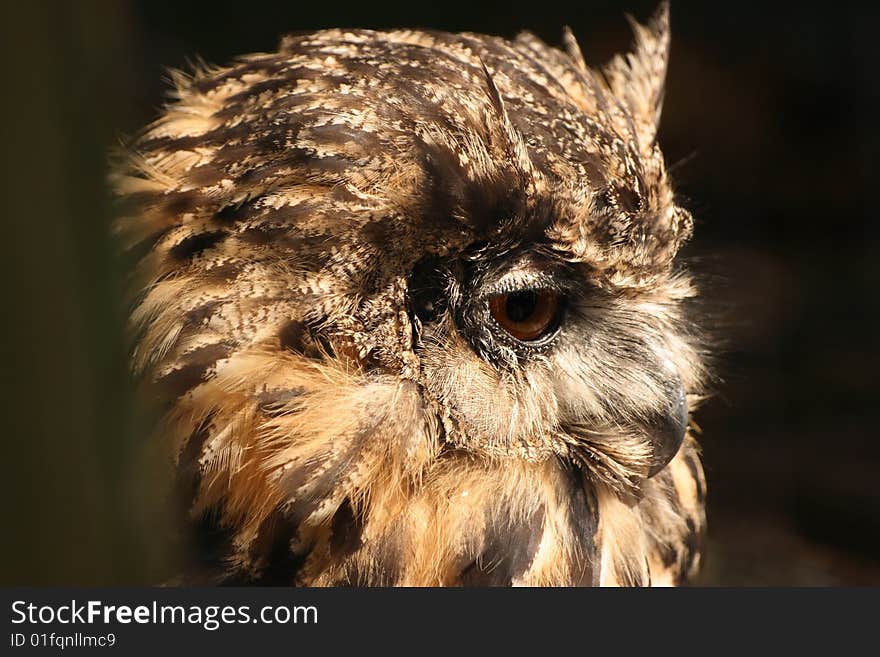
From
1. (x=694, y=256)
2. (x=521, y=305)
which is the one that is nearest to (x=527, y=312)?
(x=521, y=305)

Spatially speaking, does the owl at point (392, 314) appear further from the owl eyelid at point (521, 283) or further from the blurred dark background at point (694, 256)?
the blurred dark background at point (694, 256)

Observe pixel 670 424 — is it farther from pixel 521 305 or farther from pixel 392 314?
pixel 392 314

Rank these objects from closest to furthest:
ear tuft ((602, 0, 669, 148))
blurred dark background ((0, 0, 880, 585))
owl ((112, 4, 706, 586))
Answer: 1. blurred dark background ((0, 0, 880, 585))
2. owl ((112, 4, 706, 586))
3. ear tuft ((602, 0, 669, 148))

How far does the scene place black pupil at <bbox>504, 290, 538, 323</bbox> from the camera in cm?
106

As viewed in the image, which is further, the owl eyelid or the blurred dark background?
the owl eyelid

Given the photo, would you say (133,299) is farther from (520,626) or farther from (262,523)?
(520,626)

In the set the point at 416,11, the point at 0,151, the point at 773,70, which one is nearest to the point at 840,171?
the point at 773,70

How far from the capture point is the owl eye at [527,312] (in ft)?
3.46

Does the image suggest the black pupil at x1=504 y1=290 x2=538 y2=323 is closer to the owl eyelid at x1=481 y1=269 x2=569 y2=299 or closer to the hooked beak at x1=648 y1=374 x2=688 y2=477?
the owl eyelid at x1=481 y1=269 x2=569 y2=299

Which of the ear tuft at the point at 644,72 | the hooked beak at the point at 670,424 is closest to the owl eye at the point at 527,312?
the hooked beak at the point at 670,424

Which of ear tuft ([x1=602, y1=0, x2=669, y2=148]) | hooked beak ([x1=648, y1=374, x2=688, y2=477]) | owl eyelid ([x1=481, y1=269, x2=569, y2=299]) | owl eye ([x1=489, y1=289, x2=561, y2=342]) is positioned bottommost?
hooked beak ([x1=648, y1=374, x2=688, y2=477])

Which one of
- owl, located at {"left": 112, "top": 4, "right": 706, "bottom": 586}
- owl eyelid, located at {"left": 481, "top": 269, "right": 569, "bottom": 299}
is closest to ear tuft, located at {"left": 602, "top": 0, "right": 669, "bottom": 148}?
owl, located at {"left": 112, "top": 4, "right": 706, "bottom": 586}

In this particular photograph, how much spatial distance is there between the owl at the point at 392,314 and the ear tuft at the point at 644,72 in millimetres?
199

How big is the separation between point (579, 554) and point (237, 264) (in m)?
0.63
